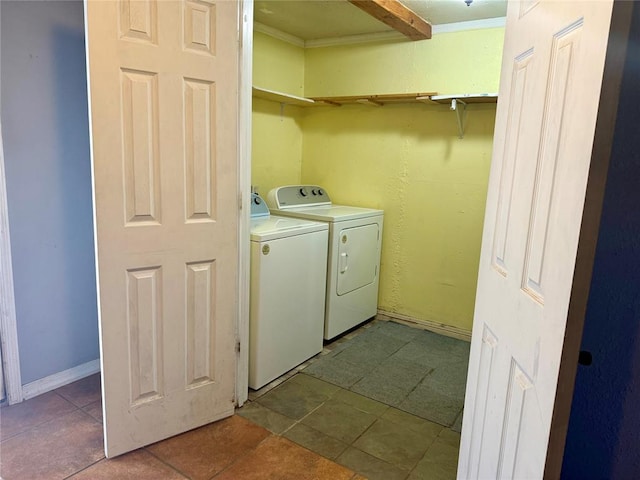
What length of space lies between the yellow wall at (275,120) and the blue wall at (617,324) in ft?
8.61

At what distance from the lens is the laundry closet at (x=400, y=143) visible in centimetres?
312

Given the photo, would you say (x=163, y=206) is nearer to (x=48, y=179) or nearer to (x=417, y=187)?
(x=48, y=179)

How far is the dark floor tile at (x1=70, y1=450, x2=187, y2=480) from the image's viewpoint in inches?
68.2

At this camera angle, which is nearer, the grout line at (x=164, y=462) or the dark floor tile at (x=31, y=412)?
the grout line at (x=164, y=462)

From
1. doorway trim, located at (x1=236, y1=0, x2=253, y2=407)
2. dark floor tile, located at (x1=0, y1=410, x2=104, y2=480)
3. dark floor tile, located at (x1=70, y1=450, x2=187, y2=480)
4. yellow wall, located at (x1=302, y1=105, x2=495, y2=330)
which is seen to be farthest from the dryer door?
dark floor tile, located at (x1=0, y1=410, x2=104, y2=480)

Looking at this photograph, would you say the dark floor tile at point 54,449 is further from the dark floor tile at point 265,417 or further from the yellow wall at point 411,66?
the yellow wall at point 411,66

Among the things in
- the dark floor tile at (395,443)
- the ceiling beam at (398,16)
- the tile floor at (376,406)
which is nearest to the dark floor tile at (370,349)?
the tile floor at (376,406)

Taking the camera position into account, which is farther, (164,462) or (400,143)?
(400,143)

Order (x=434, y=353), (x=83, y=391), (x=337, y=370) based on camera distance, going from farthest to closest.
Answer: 1. (x=434, y=353)
2. (x=337, y=370)
3. (x=83, y=391)

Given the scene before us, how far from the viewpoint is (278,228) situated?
249 cm

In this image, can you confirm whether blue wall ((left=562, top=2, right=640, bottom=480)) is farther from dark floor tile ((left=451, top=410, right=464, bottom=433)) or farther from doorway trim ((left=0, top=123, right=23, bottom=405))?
doorway trim ((left=0, top=123, right=23, bottom=405))

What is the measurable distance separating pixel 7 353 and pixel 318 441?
5.29ft

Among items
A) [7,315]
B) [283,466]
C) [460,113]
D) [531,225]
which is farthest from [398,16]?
[7,315]

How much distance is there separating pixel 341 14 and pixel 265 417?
8.72 feet
